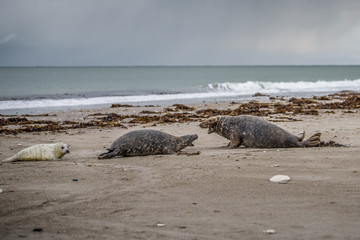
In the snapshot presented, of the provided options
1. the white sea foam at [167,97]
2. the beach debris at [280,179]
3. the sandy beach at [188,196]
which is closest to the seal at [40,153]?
the sandy beach at [188,196]

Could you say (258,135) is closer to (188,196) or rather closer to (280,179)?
(280,179)

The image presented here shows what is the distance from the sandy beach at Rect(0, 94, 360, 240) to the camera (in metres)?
3.40

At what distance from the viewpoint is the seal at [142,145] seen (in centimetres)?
763

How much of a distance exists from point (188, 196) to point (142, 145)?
343 cm

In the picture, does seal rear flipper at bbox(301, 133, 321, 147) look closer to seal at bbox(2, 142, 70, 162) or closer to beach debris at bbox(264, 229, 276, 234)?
seal at bbox(2, 142, 70, 162)

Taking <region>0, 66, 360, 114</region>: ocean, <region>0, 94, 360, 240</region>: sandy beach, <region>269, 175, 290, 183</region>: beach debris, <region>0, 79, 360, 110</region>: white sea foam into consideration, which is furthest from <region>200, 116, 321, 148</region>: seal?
<region>0, 79, 360, 110</region>: white sea foam

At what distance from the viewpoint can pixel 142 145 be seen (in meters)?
7.79

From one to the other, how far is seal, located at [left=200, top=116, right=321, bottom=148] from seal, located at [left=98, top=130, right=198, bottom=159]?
4.45 ft

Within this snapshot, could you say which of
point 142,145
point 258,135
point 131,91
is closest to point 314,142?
point 258,135

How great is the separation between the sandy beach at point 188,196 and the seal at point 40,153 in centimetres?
22

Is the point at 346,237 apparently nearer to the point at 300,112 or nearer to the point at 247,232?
the point at 247,232

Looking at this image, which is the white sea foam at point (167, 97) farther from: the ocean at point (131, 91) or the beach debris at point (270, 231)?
the beach debris at point (270, 231)

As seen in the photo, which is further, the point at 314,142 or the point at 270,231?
the point at 314,142

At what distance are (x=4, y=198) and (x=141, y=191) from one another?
157 cm
